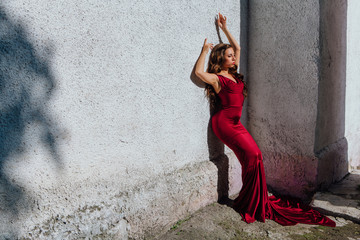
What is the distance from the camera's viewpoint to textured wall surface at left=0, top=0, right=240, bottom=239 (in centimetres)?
174

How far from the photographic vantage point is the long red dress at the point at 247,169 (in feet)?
9.77

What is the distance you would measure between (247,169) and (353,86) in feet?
8.00

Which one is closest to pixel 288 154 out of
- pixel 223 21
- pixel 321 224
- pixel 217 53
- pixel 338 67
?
pixel 321 224

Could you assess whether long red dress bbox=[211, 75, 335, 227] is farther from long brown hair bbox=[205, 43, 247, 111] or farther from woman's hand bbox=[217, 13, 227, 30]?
woman's hand bbox=[217, 13, 227, 30]

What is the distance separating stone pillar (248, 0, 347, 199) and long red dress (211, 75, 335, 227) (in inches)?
21.5

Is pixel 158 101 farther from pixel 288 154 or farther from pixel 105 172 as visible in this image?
pixel 288 154

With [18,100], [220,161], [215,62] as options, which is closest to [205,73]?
[215,62]

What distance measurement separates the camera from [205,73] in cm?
290

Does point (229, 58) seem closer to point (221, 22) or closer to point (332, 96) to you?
point (221, 22)

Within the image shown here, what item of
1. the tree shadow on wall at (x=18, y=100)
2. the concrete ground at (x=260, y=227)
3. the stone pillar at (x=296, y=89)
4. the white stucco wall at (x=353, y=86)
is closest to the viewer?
the tree shadow on wall at (x=18, y=100)

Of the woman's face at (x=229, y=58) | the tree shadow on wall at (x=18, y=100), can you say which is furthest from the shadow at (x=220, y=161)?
the tree shadow on wall at (x=18, y=100)

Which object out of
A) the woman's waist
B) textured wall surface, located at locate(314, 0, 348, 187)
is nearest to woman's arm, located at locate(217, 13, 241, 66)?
the woman's waist

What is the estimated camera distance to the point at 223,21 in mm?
3158

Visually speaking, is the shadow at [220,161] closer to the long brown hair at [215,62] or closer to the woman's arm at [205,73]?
the long brown hair at [215,62]
